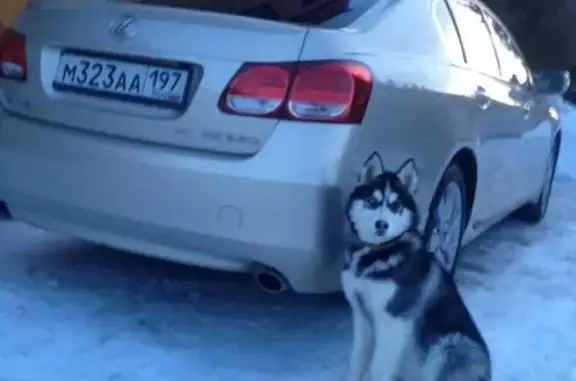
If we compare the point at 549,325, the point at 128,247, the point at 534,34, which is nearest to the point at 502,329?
the point at 549,325

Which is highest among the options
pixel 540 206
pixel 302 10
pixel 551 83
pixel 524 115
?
pixel 302 10

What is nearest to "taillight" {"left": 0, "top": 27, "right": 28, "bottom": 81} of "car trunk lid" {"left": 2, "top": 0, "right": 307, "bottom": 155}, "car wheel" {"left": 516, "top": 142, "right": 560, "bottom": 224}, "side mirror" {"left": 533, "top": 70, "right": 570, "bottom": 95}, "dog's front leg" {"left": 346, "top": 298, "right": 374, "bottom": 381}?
"car trunk lid" {"left": 2, "top": 0, "right": 307, "bottom": 155}

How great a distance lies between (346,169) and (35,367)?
1332 millimetres

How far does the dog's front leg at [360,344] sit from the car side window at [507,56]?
2552 mm

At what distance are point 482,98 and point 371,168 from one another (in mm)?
1409

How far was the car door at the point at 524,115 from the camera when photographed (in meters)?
6.09

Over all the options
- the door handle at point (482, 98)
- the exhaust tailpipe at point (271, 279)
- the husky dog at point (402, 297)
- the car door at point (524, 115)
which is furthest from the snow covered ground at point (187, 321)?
the door handle at point (482, 98)

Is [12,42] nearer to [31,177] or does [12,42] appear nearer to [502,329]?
[31,177]

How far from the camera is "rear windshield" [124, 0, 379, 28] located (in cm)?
449

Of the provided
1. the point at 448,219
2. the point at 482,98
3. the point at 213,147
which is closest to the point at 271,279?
the point at 213,147

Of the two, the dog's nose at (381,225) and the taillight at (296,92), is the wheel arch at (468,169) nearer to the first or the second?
the taillight at (296,92)

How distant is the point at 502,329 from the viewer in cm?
497

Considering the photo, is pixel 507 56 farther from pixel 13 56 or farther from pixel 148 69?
pixel 13 56

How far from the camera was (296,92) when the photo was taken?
13.2 ft
